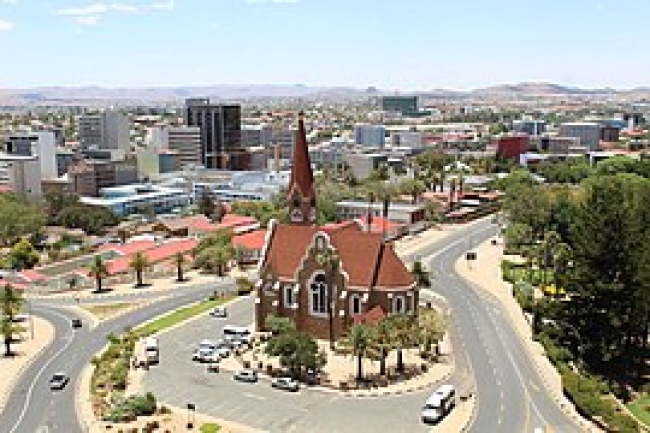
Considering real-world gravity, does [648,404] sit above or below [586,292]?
below

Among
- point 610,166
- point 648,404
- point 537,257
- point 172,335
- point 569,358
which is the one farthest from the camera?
point 610,166

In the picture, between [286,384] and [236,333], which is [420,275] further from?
[286,384]

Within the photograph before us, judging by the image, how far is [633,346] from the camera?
68250 millimetres

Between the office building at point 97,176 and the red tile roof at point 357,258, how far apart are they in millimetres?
118975

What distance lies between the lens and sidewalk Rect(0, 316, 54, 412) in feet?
204

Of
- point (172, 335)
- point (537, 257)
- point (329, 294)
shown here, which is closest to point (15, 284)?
point (172, 335)

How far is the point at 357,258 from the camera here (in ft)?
225

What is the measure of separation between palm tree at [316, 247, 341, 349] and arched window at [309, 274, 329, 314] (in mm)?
434

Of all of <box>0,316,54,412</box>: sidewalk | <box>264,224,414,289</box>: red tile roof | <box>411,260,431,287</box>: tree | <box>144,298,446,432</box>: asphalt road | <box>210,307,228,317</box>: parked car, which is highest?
<box>264,224,414,289</box>: red tile roof

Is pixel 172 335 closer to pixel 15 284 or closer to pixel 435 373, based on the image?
pixel 435 373

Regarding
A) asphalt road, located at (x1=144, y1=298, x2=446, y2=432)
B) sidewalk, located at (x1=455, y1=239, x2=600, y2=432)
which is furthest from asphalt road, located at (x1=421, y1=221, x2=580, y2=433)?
asphalt road, located at (x1=144, y1=298, x2=446, y2=432)

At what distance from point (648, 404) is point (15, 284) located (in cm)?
8152

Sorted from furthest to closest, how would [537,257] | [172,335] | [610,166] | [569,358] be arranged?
[610,166] < [537,257] < [172,335] < [569,358]

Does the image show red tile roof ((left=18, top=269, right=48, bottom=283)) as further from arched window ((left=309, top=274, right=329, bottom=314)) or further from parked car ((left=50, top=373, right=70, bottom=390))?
arched window ((left=309, top=274, right=329, bottom=314))
